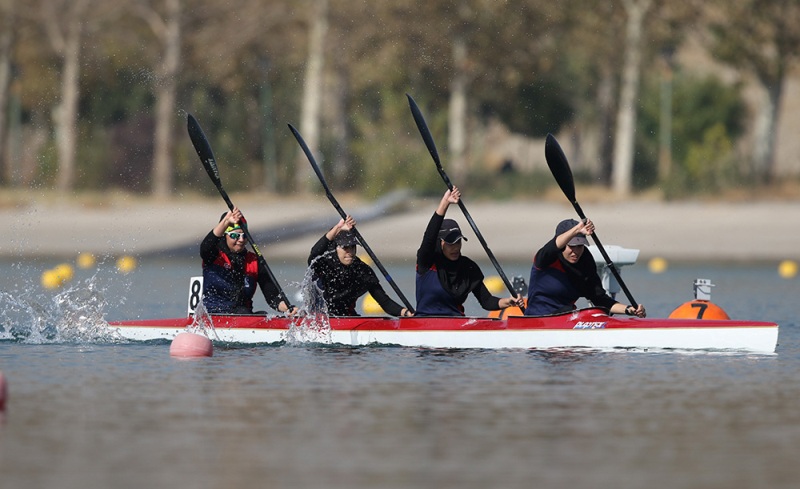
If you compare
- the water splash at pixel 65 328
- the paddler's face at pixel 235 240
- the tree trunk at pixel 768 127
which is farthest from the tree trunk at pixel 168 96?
the paddler's face at pixel 235 240

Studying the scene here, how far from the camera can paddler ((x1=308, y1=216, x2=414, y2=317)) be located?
57.3ft

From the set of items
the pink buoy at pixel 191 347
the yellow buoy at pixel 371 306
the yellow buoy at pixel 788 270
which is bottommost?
the pink buoy at pixel 191 347

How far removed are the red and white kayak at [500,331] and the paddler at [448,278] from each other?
0.85ft

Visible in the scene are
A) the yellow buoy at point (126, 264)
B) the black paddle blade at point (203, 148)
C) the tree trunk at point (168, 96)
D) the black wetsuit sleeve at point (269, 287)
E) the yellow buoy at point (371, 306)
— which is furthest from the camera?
the tree trunk at point (168, 96)

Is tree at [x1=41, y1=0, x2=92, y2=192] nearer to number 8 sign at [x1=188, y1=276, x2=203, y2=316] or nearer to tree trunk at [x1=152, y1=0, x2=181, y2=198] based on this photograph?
tree trunk at [x1=152, y1=0, x2=181, y2=198]

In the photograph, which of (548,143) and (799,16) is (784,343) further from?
(799,16)

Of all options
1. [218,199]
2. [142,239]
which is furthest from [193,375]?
[218,199]

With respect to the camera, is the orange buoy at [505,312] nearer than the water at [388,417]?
No

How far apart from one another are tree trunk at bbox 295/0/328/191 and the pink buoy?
2832cm

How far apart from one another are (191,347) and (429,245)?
2624mm

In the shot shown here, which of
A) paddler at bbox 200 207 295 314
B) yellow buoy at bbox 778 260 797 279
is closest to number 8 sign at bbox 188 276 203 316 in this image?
paddler at bbox 200 207 295 314

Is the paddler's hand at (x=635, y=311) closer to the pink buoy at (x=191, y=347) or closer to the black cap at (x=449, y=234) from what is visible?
the black cap at (x=449, y=234)

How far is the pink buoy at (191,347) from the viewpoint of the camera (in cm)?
1675

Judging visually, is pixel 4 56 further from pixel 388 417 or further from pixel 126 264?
pixel 388 417
